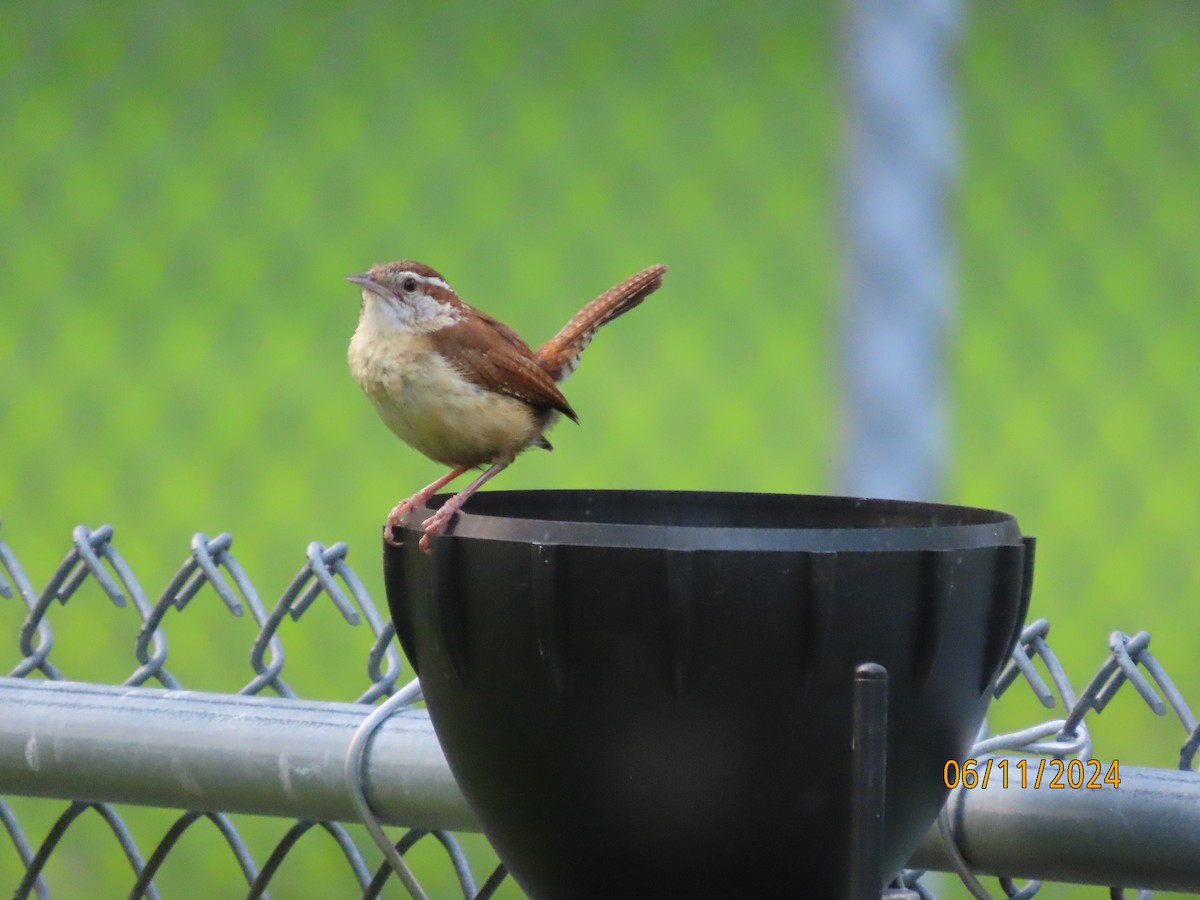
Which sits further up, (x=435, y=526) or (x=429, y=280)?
(x=429, y=280)

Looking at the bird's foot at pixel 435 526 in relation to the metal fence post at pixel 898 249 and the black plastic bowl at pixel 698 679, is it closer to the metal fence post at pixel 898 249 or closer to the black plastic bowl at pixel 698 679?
the black plastic bowl at pixel 698 679

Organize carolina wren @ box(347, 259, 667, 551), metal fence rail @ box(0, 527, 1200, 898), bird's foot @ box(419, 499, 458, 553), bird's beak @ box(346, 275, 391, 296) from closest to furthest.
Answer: bird's foot @ box(419, 499, 458, 553) → metal fence rail @ box(0, 527, 1200, 898) → carolina wren @ box(347, 259, 667, 551) → bird's beak @ box(346, 275, 391, 296)

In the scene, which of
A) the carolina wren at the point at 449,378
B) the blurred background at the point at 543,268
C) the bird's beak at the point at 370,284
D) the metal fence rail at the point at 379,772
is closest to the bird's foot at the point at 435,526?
the metal fence rail at the point at 379,772

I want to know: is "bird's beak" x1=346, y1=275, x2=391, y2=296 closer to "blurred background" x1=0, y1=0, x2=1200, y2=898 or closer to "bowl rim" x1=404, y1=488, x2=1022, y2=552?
"bowl rim" x1=404, y1=488, x2=1022, y2=552

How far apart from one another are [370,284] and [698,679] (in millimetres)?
1265

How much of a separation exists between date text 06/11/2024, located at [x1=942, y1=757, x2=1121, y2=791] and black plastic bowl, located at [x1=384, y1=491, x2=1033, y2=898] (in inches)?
6.1

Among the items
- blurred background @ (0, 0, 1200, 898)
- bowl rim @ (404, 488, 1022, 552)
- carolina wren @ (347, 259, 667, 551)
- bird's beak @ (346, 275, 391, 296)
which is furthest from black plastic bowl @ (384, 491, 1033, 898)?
blurred background @ (0, 0, 1200, 898)

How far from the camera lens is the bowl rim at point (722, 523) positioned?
130 cm

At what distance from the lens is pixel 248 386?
922 cm

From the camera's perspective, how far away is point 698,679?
1315 mm

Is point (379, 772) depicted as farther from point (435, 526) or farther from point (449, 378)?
point (449, 378)

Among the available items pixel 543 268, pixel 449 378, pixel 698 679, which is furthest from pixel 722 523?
pixel 543 268

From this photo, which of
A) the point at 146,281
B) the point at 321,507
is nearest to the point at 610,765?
the point at 321,507

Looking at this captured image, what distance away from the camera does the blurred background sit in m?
6.72
